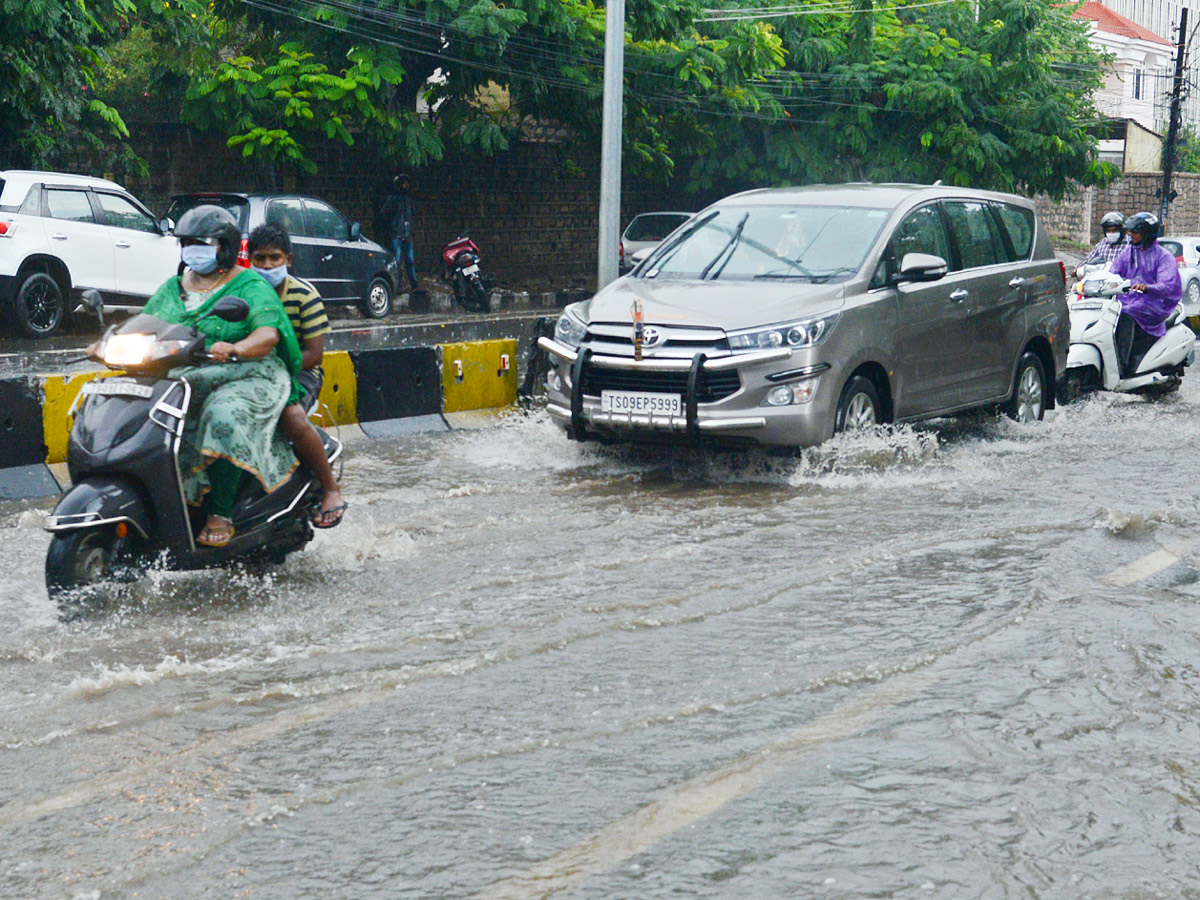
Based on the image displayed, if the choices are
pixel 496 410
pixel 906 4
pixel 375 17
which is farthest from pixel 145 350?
pixel 906 4

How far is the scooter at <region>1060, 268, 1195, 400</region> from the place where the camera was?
12.4 meters

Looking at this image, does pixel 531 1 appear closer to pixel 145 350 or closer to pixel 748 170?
pixel 748 170

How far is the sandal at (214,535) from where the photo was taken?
231 inches

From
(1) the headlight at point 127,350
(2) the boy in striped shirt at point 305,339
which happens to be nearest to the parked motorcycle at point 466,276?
(2) the boy in striped shirt at point 305,339

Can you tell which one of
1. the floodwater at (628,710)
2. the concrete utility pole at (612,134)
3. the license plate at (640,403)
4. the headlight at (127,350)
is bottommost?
the floodwater at (628,710)

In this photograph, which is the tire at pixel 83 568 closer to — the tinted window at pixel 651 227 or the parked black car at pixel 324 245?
the parked black car at pixel 324 245

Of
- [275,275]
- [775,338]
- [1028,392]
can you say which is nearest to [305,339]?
[275,275]

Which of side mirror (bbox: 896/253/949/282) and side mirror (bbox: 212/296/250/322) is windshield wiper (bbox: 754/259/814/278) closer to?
side mirror (bbox: 896/253/949/282)

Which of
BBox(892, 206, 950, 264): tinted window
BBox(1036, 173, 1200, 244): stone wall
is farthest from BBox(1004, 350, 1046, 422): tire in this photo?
BBox(1036, 173, 1200, 244): stone wall

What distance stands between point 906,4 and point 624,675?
1142 inches

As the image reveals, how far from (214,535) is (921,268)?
4908mm

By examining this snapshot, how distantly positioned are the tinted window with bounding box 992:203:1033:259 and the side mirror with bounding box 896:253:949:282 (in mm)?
1753

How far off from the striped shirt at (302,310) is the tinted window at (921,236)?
13.4 feet

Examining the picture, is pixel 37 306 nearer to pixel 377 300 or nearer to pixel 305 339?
pixel 377 300
